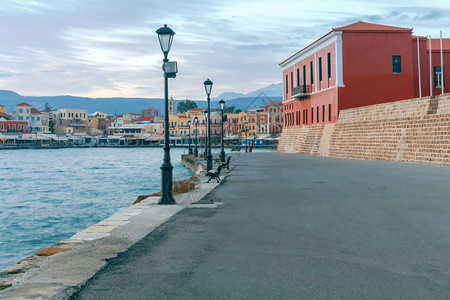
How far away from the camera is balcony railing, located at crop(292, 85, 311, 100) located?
5597cm

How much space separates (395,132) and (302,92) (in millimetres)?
23979

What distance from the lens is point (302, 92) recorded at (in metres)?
56.8

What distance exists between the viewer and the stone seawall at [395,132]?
28184 mm

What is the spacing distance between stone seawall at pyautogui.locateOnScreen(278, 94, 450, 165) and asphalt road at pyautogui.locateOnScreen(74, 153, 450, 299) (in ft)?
55.6

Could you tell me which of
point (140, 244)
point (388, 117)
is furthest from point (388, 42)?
point (140, 244)

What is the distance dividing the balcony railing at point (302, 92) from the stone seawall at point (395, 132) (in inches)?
257

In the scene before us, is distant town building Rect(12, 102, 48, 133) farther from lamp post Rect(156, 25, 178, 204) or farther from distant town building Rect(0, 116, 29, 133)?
lamp post Rect(156, 25, 178, 204)

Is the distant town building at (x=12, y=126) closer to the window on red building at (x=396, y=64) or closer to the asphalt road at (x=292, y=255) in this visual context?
the window on red building at (x=396, y=64)

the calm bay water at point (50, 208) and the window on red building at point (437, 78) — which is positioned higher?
the window on red building at point (437, 78)

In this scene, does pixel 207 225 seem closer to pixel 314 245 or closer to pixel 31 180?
pixel 314 245

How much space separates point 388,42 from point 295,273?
4457cm

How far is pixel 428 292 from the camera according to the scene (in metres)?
5.02

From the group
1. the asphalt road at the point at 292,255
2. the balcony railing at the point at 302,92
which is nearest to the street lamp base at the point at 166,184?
the asphalt road at the point at 292,255

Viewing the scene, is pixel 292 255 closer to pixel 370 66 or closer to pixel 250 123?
pixel 370 66
